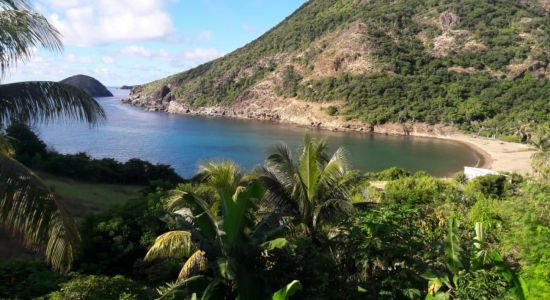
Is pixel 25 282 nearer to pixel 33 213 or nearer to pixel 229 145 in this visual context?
pixel 33 213

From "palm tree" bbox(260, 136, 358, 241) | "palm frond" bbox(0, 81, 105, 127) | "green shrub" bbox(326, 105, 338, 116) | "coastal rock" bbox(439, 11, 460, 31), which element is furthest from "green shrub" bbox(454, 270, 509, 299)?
"coastal rock" bbox(439, 11, 460, 31)

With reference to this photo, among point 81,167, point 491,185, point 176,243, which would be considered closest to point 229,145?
point 81,167

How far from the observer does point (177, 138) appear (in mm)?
79125

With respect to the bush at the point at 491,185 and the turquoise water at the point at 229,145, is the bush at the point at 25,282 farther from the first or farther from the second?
the turquoise water at the point at 229,145

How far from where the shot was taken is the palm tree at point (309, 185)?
10.5 metres

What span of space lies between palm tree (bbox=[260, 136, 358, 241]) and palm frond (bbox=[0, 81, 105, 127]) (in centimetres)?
504

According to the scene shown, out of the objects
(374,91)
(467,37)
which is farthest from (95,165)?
(467,37)

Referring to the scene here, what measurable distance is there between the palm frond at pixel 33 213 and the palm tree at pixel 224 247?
76.7 inches

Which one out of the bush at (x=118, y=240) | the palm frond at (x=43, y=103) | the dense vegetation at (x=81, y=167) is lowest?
the dense vegetation at (x=81, y=167)

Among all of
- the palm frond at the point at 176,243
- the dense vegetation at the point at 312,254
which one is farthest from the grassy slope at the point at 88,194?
the palm frond at the point at 176,243

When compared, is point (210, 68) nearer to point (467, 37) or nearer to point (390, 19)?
point (390, 19)

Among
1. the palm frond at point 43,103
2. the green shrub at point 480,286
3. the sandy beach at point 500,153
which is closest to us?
the palm frond at point 43,103

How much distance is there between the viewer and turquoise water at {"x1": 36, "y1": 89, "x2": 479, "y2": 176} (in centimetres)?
5972

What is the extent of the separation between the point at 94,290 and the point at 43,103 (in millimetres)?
2642
